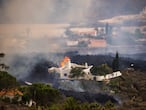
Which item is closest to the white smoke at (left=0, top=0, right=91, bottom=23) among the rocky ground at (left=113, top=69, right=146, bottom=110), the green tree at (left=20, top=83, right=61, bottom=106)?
the green tree at (left=20, top=83, right=61, bottom=106)

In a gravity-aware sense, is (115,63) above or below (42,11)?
below

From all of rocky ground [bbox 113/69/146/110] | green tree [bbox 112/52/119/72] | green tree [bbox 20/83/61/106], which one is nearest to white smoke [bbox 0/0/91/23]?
green tree [bbox 112/52/119/72]

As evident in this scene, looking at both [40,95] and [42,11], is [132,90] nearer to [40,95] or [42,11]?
[40,95]

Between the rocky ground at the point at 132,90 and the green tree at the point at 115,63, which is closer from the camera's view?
the rocky ground at the point at 132,90

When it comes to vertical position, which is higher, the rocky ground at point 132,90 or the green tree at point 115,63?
the green tree at point 115,63

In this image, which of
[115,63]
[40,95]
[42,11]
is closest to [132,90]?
[115,63]

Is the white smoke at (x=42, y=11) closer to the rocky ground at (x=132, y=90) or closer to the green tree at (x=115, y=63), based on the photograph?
the green tree at (x=115, y=63)

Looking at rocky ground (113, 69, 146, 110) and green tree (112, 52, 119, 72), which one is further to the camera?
green tree (112, 52, 119, 72)

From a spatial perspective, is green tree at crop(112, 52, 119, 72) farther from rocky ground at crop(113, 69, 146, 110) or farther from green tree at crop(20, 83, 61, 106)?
green tree at crop(20, 83, 61, 106)

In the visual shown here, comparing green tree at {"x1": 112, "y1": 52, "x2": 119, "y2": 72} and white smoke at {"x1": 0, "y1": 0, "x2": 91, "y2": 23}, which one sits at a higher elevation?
white smoke at {"x1": 0, "y1": 0, "x2": 91, "y2": 23}

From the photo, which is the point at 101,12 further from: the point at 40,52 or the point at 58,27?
the point at 40,52

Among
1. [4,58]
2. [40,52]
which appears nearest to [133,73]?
[40,52]

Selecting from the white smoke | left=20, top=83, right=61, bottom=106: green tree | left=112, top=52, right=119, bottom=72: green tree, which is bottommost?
left=20, top=83, right=61, bottom=106: green tree

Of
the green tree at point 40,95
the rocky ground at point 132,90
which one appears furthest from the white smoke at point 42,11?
the rocky ground at point 132,90
